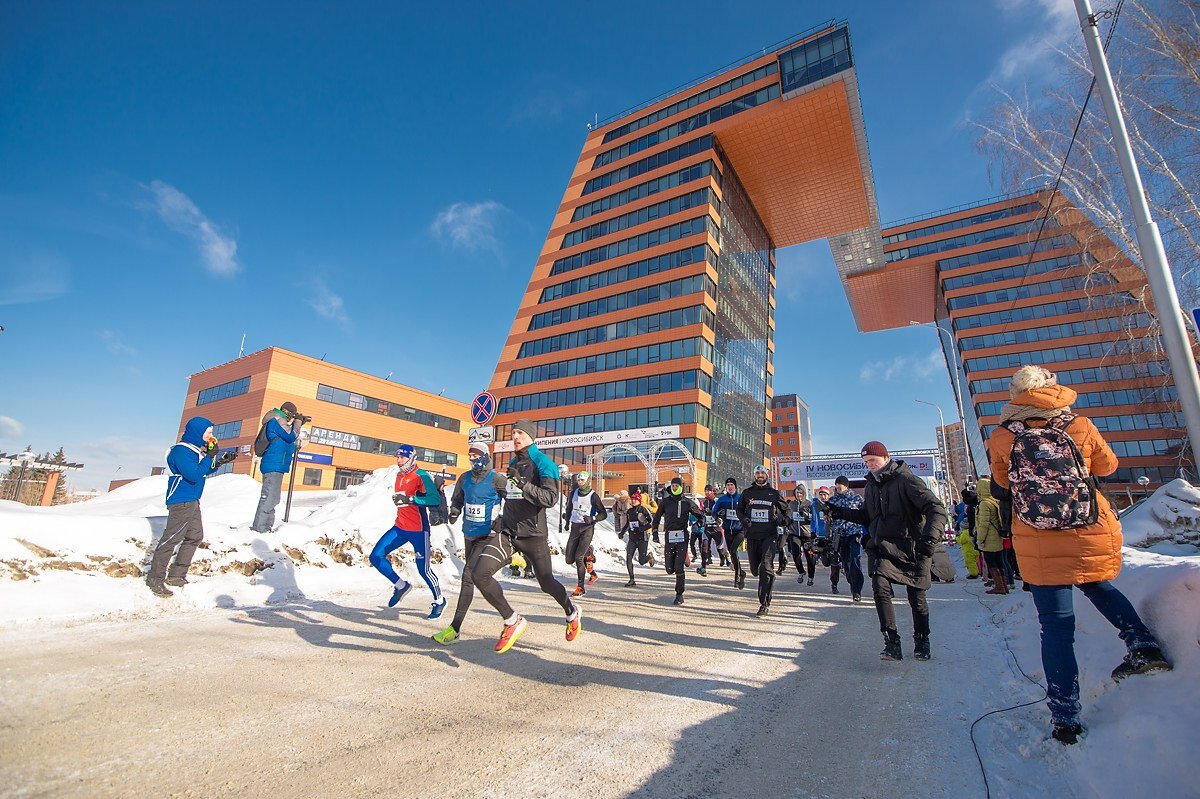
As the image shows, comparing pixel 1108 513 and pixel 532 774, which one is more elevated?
pixel 1108 513

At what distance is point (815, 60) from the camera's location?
42.4 meters

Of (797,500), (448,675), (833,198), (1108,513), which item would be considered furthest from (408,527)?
(833,198)

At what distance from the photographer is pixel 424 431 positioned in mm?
52625

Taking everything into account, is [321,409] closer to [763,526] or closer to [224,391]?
[224,391]

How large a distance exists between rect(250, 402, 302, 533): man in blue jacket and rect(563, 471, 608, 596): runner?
15.9 ft

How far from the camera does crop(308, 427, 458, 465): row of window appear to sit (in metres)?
43.0

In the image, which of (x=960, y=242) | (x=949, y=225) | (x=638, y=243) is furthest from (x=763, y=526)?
(x=949, y=225)

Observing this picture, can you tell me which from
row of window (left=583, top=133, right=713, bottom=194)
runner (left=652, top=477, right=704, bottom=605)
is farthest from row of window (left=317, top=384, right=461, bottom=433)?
runner (left=652, top=477, right=704, bottom=605)

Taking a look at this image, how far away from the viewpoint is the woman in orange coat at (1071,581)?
2654 mm

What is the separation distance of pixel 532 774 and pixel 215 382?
5871 centimetres

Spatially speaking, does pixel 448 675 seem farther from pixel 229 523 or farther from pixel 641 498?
pixel 641 498

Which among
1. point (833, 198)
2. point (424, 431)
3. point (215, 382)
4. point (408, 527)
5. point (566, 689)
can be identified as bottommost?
point (566, 689)

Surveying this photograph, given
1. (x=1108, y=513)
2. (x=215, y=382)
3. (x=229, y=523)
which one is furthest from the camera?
(x=215, y=382)

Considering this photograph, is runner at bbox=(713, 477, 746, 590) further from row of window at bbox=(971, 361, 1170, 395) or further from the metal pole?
row of window at bbox=(971, 361, 1170, 395)
